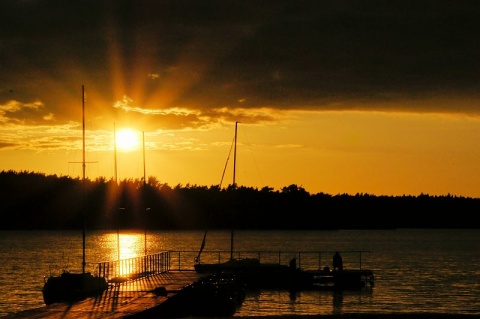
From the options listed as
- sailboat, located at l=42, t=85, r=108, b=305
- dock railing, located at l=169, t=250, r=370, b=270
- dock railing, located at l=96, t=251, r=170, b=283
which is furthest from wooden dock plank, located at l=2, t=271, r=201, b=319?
dock railing, located at l=169, t=250, r=370, b=270

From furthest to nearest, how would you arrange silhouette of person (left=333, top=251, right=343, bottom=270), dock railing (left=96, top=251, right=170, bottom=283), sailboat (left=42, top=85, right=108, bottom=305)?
silhouette of person (left=333, top=251, right=343, bottom=270) → dock railing (left=96, top=251, right=170, bottom=283) → sailboat (left=42, top=85, right=108, bottom=305)

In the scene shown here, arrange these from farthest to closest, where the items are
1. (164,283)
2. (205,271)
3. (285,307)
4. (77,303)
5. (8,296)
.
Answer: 1. (8,296)
2. (205,271)
3. (285,307)
4. (164,283)
5. (77,303)

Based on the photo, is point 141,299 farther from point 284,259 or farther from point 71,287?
point 284,259

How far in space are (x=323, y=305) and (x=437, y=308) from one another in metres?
8.53

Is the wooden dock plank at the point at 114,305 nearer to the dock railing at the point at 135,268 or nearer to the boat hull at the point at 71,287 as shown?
the dock railing at the point at 135,268

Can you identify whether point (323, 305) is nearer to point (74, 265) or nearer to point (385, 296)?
point (385, 296)

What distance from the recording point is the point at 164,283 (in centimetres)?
5072

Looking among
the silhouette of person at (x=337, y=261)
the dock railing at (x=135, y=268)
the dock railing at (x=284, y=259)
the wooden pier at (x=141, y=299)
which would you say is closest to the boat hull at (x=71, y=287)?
the dock railing at (x=135, y=268)

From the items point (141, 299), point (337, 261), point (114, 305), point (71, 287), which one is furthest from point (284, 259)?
point (114, 305)

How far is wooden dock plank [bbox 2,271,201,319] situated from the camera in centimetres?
3388

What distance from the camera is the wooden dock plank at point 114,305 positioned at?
1334 inches

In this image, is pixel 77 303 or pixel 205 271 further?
pixel 205 271

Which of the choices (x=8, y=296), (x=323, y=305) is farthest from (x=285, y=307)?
(x=8, y=296)

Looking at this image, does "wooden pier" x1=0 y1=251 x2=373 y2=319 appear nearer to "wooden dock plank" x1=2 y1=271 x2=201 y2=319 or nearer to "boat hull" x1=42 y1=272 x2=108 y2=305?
"wooden dock plank" x1=2 y1=271 x2=201 y2=319
